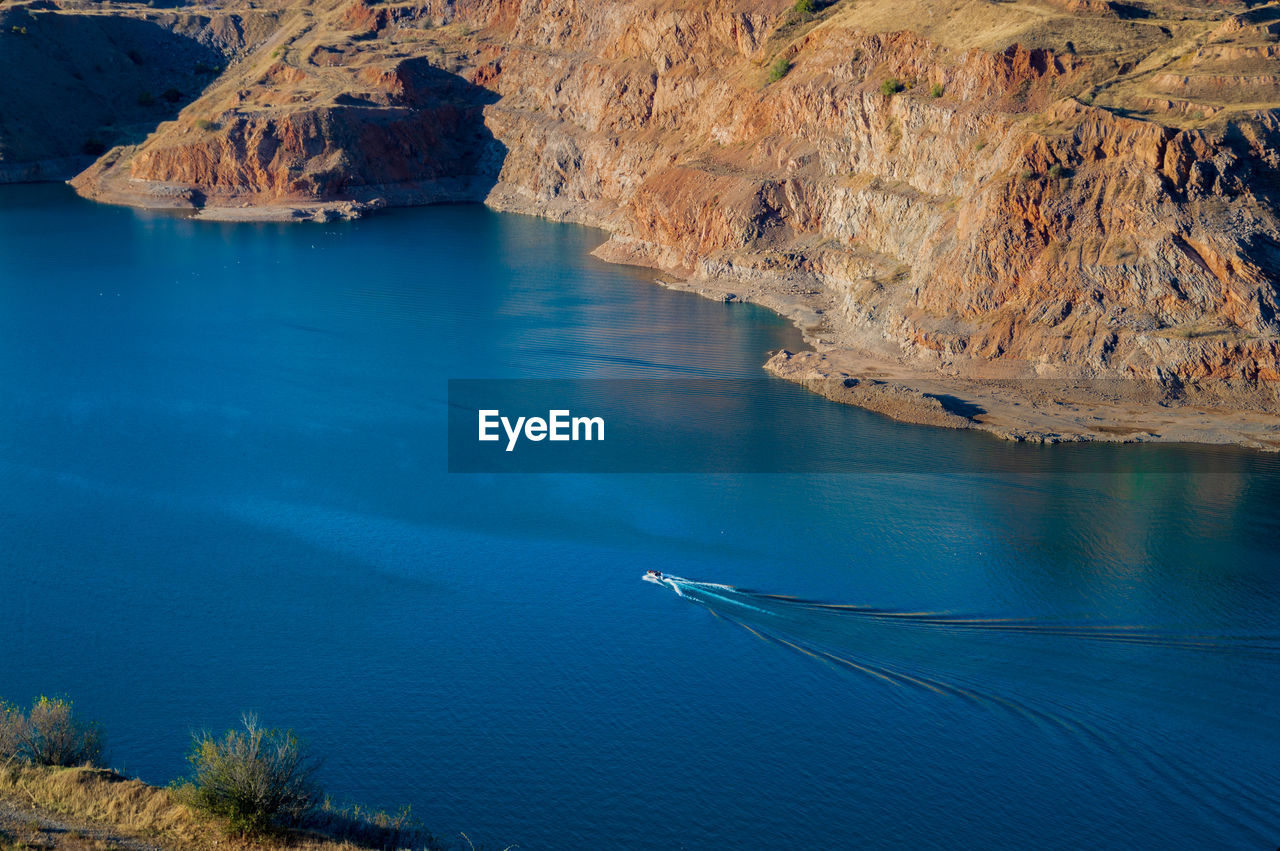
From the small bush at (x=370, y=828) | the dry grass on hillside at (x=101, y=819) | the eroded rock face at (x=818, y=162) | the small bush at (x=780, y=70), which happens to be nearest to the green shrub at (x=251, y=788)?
the dry grass on hillside at (x=101, y=819)

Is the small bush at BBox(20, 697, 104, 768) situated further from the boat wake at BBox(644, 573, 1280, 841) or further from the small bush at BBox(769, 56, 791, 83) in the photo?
the small bush at BBox(769, 56, 791, 83)

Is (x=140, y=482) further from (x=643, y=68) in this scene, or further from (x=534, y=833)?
(x=643, y=68)

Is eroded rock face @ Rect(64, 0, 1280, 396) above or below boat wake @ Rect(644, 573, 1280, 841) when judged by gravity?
above

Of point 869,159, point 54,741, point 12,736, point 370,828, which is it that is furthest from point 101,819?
point 869,159

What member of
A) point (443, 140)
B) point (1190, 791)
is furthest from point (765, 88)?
point (1190, 791)

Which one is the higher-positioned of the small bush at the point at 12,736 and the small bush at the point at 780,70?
the small bush at the point at 780,70

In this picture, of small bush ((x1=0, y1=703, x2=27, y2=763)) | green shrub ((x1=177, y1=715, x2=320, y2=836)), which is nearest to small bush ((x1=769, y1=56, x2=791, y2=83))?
green shrub ((x1=177, y1=715, x2=320, y2=836))

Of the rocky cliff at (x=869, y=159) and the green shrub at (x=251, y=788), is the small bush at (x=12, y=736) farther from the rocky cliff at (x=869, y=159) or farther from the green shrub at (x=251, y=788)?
the rocky cliff at (x=869, y=159)
